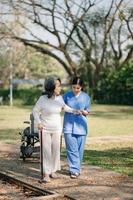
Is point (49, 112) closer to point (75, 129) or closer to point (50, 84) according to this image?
point (50, 84)

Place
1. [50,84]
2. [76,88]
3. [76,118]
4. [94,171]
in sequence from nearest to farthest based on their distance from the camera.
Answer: [50,84], [76,88], [76,118], [94,171]

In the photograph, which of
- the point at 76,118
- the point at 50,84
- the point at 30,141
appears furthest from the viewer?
the point at 30,141

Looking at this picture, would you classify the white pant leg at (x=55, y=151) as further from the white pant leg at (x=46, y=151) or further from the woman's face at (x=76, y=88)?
the woman's face at (x=76, y=88)

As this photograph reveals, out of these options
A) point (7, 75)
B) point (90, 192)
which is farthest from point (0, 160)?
point (7, 75)

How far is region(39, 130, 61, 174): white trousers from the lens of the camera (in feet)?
28.8

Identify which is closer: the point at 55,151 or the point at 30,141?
the point at 55,151

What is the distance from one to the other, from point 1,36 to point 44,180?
3705 cm

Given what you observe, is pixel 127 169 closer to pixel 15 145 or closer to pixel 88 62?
pixel 15 145

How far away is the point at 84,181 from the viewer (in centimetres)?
872

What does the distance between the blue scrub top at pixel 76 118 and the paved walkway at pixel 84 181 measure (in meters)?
0.82

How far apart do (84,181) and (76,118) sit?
1.14 meters

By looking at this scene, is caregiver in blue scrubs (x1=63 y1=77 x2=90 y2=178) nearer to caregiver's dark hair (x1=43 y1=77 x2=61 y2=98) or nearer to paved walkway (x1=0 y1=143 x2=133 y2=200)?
paved walkway (x1=0 y1=143 x2=133 y2=200)

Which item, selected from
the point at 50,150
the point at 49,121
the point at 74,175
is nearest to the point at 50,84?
the point at 49,121

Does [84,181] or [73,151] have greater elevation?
[73,151]
